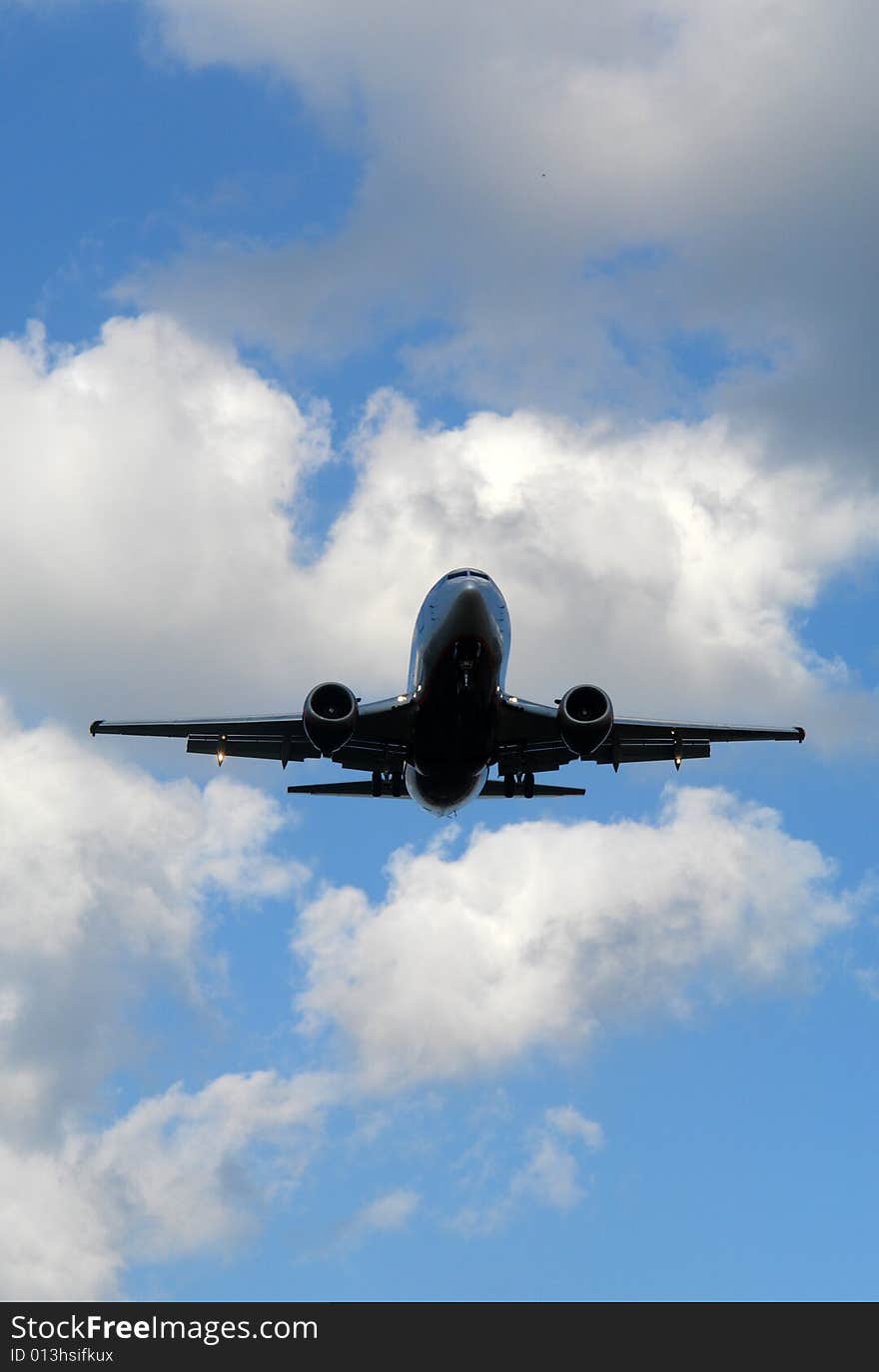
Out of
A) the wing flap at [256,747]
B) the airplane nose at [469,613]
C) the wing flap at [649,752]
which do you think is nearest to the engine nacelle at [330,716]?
the airplane nose at [469,613]

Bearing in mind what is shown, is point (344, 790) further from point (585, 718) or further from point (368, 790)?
point (585, 718)

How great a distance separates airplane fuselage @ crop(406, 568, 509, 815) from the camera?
33.0 meters

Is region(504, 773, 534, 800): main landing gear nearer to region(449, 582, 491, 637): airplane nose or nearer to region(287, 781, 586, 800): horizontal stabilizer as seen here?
region(287, 781, 586, 800): horizontal stabilizer

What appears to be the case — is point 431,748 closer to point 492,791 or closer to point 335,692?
point 335,692

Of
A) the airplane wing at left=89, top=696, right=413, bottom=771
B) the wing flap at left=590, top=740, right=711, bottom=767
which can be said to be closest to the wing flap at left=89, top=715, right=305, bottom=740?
the airplane wing at left=89, top=696, right=413, bottom=771

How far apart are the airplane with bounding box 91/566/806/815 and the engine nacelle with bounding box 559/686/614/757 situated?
0.08 feet

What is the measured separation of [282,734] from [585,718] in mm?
9133

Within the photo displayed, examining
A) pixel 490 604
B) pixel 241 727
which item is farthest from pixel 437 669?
pixel 241 727

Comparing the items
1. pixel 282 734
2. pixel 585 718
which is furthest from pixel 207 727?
pixel 585 718

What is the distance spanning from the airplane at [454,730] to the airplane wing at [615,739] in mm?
39

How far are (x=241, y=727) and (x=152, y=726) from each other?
92.6 inches

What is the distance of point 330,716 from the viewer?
3488 centimetres

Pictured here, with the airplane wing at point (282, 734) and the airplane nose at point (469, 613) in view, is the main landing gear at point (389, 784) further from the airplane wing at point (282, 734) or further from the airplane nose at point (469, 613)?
the airplane nose at point (469, 613)
